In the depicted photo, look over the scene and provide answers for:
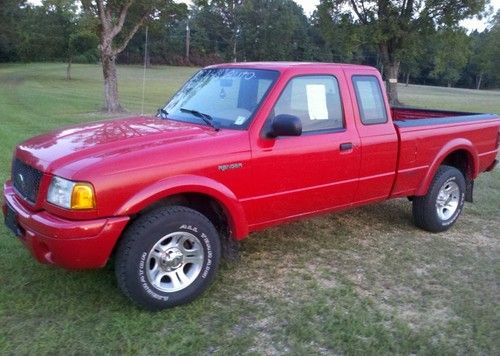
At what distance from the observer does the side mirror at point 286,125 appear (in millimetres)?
4035

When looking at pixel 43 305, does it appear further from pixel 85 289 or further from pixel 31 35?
pixel 31 35

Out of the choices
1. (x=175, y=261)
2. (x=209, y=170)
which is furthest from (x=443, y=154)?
(x=175, y=261)

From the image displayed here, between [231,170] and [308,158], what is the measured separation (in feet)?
2.57

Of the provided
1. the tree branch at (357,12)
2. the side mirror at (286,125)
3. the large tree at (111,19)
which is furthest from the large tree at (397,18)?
the side mirror at (286,125)

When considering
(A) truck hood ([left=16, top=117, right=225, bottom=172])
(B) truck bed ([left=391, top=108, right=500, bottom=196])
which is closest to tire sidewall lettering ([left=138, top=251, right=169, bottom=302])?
(A) truck hood ([left=16, top=117, right=225, bottom=172])

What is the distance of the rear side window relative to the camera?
498cm

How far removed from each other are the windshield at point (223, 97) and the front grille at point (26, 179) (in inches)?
53.2

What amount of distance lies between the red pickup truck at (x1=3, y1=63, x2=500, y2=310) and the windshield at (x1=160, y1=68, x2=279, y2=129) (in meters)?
0.01

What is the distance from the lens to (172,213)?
3746 millimetres

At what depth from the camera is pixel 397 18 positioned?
25.6 metres

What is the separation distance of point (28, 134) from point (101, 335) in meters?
9.34

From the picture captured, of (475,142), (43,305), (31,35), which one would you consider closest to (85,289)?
(43,305)

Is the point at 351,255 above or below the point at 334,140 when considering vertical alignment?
below

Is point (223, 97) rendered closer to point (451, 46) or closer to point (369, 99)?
point (369, 99)
